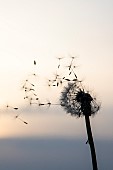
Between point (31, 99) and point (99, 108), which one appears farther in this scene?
point (99, 108)

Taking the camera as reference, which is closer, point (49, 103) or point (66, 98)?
point (49, 103)

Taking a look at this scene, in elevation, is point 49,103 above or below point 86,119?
above

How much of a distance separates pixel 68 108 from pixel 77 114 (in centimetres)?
118

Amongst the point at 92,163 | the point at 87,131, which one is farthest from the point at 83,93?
the point at 92,163

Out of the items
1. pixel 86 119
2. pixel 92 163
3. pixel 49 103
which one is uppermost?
pixel 49 103

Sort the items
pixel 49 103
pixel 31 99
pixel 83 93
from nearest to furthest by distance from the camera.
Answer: pixel 31 99, pixel 49 103, pixel 83 93

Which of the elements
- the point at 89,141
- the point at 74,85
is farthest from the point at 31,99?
the point at 89,141

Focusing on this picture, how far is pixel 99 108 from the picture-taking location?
34469 millimetres

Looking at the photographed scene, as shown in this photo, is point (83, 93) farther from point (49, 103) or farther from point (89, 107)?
point (49, 103)

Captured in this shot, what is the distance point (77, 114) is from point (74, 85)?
2.88 metres

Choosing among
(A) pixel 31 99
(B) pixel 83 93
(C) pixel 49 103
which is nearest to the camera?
(A) pixel 31 99

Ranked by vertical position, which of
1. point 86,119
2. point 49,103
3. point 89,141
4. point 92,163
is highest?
point 49,103

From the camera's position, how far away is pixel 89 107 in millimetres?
34250

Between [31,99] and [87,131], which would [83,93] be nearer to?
[87,131]
